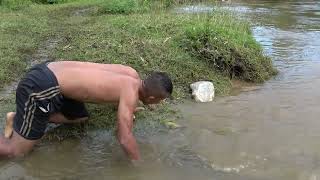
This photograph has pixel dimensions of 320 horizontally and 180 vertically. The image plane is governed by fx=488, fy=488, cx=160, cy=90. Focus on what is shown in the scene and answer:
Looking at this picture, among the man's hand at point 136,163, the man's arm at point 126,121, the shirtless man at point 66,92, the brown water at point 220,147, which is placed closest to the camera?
the man's arm at point 126,121

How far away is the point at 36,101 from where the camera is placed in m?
4.08

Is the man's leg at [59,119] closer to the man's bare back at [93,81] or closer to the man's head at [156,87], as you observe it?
the man's bare back at [93,81]

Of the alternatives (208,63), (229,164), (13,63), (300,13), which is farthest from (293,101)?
(300,13)

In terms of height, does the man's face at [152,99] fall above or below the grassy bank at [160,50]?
above

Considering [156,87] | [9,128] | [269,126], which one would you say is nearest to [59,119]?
[9,128]

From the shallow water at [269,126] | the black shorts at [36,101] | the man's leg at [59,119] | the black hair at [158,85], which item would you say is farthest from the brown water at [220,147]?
the black hair at [158,85]

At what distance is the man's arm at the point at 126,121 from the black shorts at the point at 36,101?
603 millimetres

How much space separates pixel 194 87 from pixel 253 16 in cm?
814

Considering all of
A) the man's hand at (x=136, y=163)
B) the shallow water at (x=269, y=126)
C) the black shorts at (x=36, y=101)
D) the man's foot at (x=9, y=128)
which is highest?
the black shorts at (x=36, y=101)

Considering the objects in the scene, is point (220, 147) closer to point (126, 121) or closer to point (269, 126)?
point (269, 126)

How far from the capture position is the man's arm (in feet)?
12.7

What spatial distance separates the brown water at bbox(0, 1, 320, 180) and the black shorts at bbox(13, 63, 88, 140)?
0.29m

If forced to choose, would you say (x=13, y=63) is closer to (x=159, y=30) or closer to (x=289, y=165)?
(x=159, y=30)

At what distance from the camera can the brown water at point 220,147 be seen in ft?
13.4
